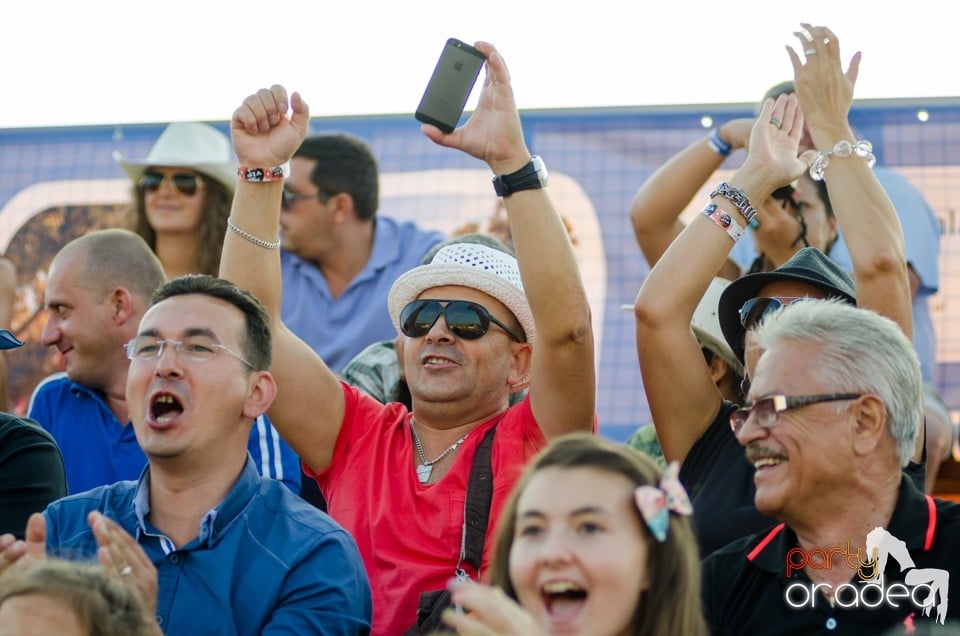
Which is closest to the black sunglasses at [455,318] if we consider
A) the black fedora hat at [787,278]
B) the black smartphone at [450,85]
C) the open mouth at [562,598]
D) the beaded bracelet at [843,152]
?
the black smartphone at [450,85]

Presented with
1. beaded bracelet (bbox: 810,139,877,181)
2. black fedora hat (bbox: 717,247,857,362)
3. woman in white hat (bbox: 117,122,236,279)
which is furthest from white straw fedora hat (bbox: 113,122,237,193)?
beaded bracelet (bbox: 810,139,877,181)

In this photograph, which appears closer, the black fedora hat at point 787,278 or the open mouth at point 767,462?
the open mouth at point 767,462

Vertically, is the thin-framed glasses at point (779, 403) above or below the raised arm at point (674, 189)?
below

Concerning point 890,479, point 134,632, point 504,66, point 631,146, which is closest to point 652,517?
point 890,479

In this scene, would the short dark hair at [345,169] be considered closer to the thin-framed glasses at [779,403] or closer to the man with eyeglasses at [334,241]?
the man with eyeglasses at [334,241]

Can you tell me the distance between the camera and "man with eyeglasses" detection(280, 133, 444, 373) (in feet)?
20.9

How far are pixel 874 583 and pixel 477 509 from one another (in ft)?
3.78

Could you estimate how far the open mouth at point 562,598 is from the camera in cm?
294

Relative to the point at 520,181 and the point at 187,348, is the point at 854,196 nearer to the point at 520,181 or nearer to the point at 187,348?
the point at 520,181

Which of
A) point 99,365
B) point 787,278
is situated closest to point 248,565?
point 787,278

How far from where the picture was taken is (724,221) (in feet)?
13.8

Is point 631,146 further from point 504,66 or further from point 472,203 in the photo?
point 504,66

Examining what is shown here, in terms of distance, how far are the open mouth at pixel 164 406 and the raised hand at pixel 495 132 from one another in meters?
1.02

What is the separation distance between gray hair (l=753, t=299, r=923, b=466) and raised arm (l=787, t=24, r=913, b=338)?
0.47 m
